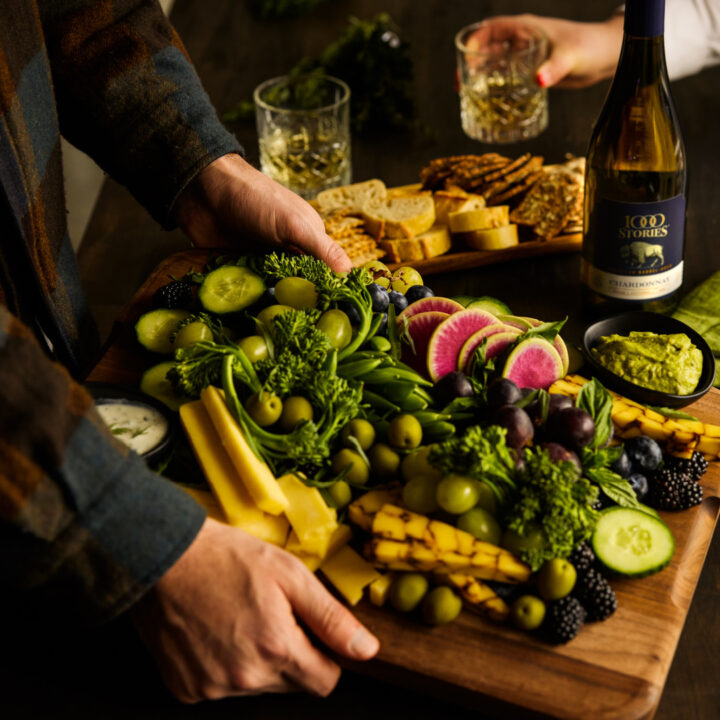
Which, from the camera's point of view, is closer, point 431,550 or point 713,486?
point 431,550

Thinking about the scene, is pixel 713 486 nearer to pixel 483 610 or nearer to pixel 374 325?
pixel 483 610

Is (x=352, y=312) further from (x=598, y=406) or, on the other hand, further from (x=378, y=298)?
(x=598, y=406)

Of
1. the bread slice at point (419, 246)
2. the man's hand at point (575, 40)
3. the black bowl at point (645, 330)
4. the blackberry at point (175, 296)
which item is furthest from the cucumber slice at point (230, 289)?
the man's hand at point (575, 40)

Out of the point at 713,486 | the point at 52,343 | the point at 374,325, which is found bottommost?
the point at 713,486

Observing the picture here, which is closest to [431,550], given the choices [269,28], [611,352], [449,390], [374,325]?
[449,390]

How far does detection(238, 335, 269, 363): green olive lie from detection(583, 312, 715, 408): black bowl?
22.6 inches

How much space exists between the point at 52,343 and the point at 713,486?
118 centimetres

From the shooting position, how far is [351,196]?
2.12m

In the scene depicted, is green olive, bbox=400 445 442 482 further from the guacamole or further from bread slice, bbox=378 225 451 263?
bread slice, bbox=378 225 451 263

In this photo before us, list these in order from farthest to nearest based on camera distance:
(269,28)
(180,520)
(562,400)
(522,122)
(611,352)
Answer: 1. (269,28)
2. (522,122)
3. (611,352)
4. (562,400)
5. (180,520)

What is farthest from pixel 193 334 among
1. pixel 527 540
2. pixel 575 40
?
pixel 575 40

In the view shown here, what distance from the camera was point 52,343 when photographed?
1595 millimetres

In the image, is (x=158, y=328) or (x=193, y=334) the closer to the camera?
(x=193, y=334)

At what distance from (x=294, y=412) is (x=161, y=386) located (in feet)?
0.97
